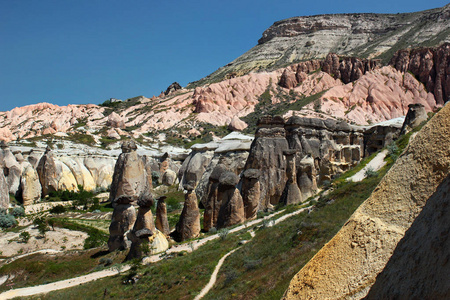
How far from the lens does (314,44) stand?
114 m

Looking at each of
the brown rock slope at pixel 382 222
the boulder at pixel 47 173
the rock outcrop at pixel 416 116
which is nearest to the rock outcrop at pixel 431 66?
the rock outcrop at pixel 416 116

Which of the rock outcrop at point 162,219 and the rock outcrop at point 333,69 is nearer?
the rock outcrop at point 162,219

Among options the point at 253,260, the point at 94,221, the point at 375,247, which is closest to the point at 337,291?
the point at 375,247

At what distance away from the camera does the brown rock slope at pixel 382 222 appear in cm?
267

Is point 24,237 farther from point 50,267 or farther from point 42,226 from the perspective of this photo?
point 50,267

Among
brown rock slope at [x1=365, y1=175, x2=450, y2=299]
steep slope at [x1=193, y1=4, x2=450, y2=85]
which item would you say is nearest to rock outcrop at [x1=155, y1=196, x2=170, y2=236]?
brown rock slope at [x1=365, y1=175, x2=450, y2=299]

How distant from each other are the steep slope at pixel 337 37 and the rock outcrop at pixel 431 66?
42.7 ft

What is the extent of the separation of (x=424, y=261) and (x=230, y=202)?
574 inches

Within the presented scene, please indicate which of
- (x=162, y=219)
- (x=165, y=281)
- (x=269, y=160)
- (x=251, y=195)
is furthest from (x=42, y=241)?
(x=269, y=160)

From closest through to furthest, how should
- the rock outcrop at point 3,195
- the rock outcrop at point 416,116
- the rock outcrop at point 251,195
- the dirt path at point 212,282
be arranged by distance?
1. the dirt path at point 212,282
2. the rock outcrop at point 251,195
3. the rock outcrop at point 416,116
4. the rock outcrop at point 3,195

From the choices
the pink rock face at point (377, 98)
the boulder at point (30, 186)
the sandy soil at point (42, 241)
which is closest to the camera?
the sandy soil at point (42, 241)

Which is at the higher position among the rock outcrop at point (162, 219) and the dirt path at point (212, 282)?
the rock outcrop at point (162, 219)

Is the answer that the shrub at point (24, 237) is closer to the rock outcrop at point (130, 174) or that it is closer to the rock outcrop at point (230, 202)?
the rock outcrop at point (130, 174)

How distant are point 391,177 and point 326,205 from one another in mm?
9231
